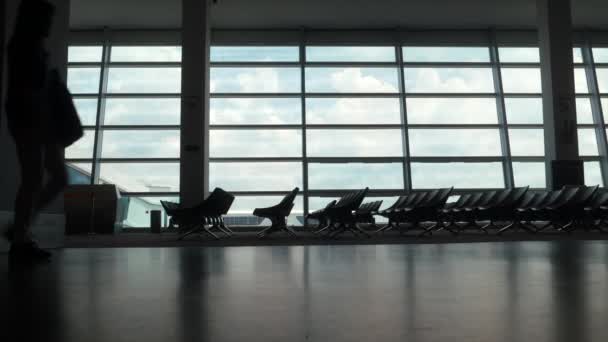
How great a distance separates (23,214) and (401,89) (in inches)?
450

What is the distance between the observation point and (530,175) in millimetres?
13125

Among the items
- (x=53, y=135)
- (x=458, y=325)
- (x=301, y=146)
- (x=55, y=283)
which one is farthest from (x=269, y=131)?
(x=458, y=325)

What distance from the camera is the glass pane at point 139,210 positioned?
1253 cm

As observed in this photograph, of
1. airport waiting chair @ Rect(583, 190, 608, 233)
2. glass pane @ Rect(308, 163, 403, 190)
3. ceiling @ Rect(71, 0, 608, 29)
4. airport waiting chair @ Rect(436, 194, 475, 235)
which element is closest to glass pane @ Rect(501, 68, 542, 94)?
ceiling @ Rect(71, 0, 608, 29)

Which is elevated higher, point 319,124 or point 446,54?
point 446,54

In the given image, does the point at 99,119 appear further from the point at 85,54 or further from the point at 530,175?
the point at 530,175

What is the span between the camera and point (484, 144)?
13.0m

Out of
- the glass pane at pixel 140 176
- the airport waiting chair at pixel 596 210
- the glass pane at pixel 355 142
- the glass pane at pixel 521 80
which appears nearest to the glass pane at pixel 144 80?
the glass pane at pixel 140 176

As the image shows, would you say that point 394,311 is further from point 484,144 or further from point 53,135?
point 484,144

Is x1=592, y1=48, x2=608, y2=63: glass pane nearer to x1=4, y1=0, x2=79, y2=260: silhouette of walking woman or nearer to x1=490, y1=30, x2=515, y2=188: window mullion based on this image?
x1=490, y1=30, x2=515, y2=188: window mullion

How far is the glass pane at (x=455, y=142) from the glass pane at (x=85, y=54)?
7.83m

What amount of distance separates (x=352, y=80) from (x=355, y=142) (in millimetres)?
1537

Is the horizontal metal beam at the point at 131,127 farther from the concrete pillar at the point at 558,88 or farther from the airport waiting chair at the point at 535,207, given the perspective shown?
the concrete pillar at the point at 558,88

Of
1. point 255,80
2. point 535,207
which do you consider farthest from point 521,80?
point 255,80
